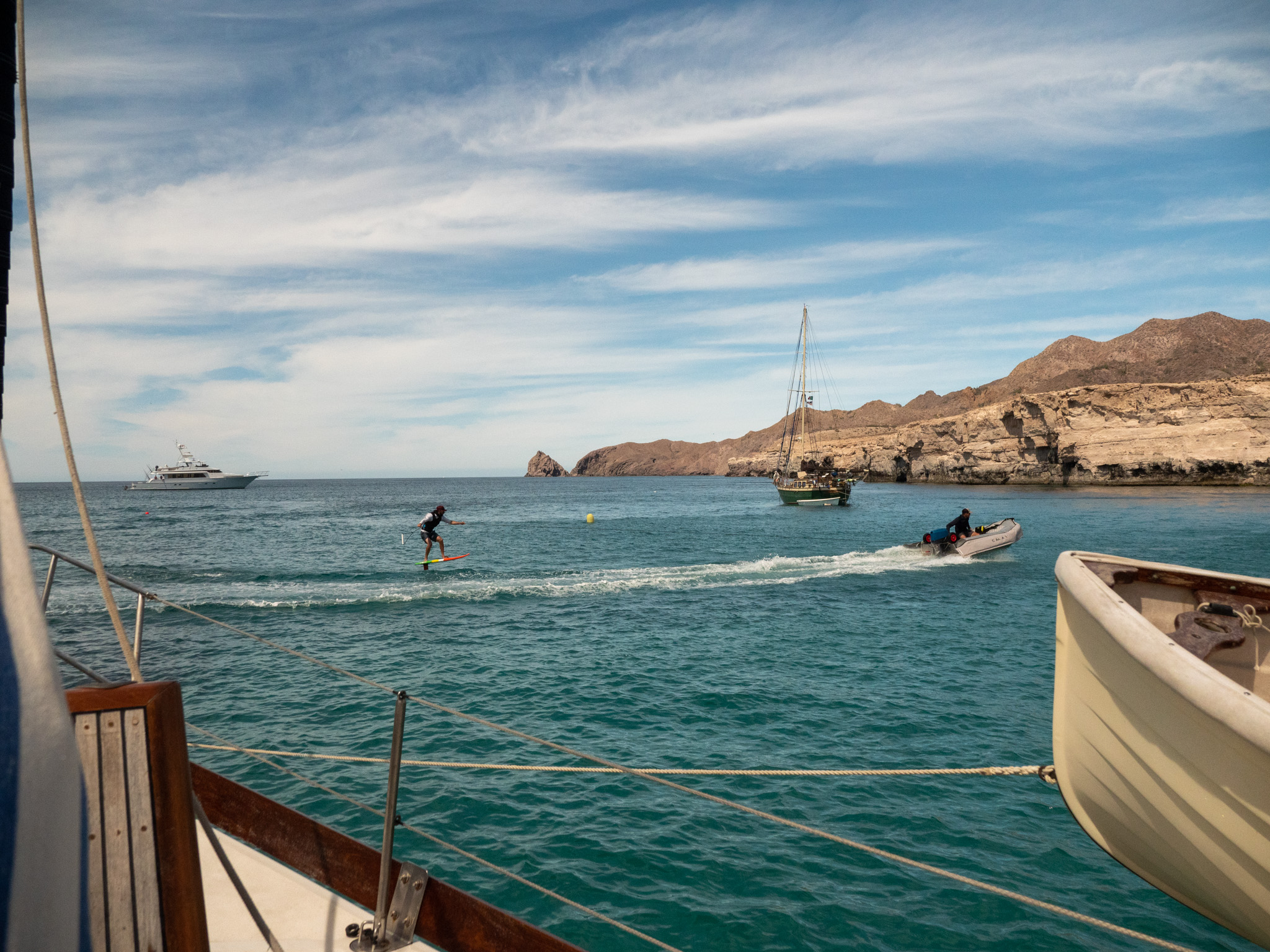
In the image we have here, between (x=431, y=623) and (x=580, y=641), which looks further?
(x=431, y=623)

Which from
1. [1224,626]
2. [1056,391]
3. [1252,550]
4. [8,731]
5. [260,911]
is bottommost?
[1252,550]

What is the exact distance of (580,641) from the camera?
1569cm

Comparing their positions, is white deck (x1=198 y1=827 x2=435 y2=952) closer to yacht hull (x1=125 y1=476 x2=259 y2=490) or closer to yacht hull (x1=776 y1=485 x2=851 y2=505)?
yacht hull (x1=776 y1=485 x2=851 y2=505)

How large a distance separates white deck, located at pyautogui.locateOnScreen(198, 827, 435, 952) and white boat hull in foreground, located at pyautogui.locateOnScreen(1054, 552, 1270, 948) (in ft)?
13.4

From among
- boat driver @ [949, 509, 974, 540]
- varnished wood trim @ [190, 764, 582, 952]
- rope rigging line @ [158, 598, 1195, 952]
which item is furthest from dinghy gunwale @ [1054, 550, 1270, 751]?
boat driver @ [949, 509, 974, 540]

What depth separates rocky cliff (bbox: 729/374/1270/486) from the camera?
71.9m

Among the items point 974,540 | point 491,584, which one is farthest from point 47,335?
point 974,540

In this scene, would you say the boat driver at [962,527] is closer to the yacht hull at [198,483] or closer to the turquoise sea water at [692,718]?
the turquoise sea water at [692,718]

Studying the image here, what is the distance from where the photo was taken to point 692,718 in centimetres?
1079

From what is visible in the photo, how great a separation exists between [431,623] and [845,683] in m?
10.3

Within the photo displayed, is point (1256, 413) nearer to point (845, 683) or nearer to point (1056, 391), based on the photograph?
point (1056, 391)

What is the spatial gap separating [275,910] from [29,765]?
2870 mm

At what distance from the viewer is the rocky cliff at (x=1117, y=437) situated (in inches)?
2832

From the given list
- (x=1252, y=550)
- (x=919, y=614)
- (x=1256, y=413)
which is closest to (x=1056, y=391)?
(x=1256, y=413)
